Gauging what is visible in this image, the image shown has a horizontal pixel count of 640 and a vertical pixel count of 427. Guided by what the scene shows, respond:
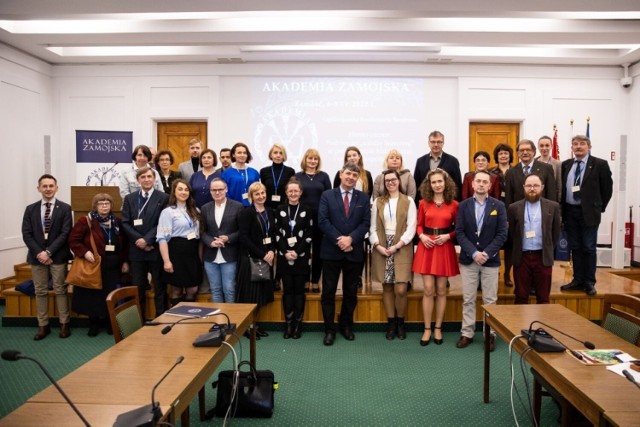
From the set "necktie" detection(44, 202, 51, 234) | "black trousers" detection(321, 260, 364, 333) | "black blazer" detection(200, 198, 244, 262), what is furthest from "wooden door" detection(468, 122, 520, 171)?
→ "necktie" detection(44, 202, 51, 234)

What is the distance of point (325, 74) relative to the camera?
772 centimetres

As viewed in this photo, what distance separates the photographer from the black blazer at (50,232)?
4.78 meters

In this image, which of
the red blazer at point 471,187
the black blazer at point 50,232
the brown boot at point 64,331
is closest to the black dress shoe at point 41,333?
the brown boot at point 64,331

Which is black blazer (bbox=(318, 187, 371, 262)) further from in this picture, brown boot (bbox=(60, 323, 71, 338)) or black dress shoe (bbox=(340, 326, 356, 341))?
brown boot (bbox=(60, 323, 71, 338))

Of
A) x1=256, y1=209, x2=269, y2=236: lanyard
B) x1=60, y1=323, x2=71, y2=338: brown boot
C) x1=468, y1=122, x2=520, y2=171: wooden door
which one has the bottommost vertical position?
x1=60, y1=323, x2=71, y2=338: brown boot

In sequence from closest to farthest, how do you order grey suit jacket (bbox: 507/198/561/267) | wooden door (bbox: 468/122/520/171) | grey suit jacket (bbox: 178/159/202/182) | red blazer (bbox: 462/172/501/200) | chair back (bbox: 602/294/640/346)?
chair back (bbox: 602/294/640/346) < grey suit jacket (bbox: 507/198/561/267) < red blazer (bbox: 462/172/501/200) < grey suit jacket (bbox: 178/159/202/182) < wooden door (bbox: 468/122/520/171)

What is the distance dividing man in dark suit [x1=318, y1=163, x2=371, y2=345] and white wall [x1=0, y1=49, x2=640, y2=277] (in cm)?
340

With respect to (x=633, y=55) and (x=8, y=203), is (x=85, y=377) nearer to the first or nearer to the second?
(x=8, y=203)

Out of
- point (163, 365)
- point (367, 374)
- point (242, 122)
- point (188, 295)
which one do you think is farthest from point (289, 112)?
→ point (163, 365)

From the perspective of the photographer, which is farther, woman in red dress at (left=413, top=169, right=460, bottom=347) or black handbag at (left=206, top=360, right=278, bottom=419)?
woman in red dress at (left=413, top=169, right=460, bottom=347)

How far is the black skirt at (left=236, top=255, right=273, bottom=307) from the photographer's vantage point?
15.2 ft

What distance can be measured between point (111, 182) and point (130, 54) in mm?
2026

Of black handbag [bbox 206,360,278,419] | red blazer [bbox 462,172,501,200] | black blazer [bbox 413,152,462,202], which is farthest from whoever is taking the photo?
black blazer [bbox 413,152,462,202]

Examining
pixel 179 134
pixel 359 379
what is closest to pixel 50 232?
pixel 359 379
